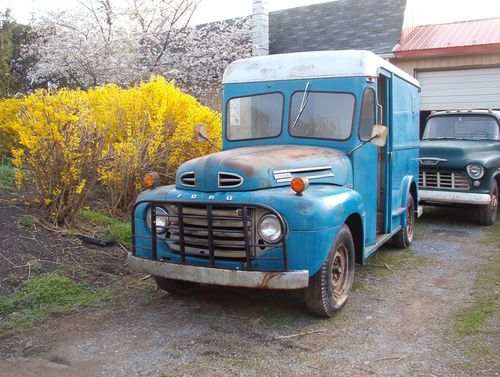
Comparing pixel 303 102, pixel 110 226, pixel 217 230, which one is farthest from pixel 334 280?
pixel 110 226

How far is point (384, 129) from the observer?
4887 mm

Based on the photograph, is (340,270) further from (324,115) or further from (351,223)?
(324,115)

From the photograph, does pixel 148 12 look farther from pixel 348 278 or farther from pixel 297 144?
pixel 348 278

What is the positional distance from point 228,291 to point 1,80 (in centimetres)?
994

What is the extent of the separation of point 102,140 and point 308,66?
2.78 m

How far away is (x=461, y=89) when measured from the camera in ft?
46.0

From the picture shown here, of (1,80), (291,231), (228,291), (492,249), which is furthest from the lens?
(1,80)

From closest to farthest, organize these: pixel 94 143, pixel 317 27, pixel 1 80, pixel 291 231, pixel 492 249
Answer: pixel 291 231 < pixel 94 143 < pixel 492 249 < pixel 1 80 < pixel 317 27

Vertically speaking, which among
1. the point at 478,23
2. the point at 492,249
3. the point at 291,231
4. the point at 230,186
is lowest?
the point at 492,249

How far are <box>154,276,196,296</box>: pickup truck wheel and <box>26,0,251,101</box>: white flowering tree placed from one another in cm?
1097

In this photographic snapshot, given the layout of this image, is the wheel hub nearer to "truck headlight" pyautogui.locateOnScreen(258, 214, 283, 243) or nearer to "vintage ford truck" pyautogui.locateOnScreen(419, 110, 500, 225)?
"truck headlight" pyautogui.locateOnScreen(258, 214, 283, 243)

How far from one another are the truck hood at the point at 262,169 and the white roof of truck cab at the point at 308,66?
0.81 meters

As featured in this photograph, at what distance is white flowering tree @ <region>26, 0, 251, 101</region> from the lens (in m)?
15.1

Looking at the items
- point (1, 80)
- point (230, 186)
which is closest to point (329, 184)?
point (230, 186)
